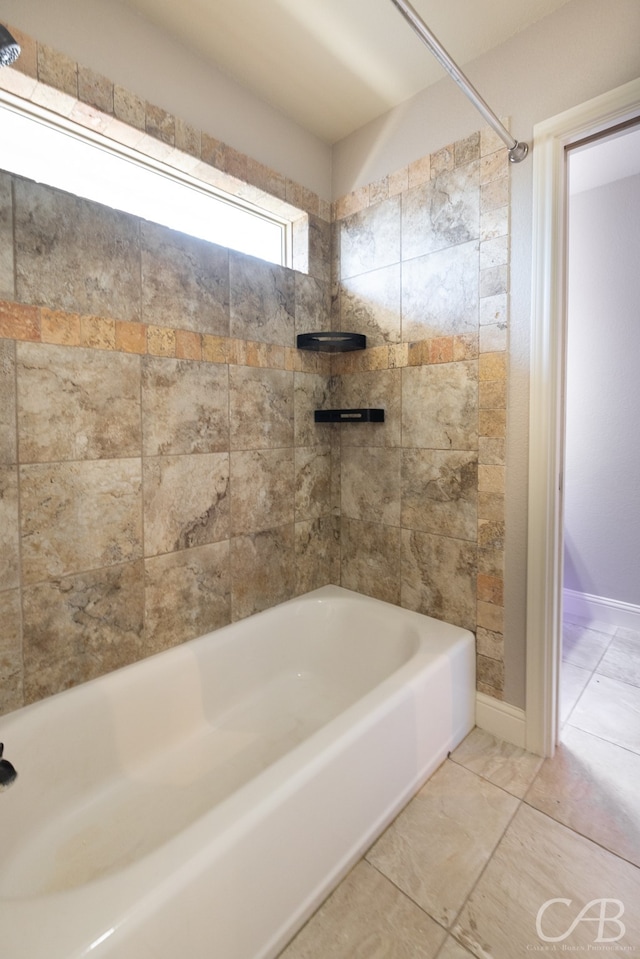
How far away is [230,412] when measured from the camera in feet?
6.10

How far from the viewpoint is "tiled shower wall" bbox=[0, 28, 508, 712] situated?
1.37 meters

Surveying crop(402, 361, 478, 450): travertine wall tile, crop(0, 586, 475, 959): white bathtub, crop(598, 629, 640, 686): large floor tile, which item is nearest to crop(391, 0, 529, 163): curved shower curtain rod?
crop(402, 361, 478, 450): travertine wall tile

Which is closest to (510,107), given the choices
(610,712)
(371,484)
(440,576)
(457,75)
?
(457,75)

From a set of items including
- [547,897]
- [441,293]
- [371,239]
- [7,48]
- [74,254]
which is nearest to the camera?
[7,48]

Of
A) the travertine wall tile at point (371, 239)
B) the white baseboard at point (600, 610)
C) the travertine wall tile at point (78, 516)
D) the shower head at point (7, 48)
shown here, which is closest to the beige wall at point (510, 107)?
the travertine wall tile at point (371, 239)

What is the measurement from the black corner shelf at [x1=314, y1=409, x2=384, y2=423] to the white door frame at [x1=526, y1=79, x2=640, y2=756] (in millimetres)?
Result: 659

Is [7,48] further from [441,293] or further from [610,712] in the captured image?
[610,712]

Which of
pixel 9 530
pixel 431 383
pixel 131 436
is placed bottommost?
pixel 9 530

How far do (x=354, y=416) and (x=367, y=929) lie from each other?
169cm

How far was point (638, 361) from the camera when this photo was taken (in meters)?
2.65

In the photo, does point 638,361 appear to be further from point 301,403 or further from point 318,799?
point 318,799

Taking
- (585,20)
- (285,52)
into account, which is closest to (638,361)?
(585,20)

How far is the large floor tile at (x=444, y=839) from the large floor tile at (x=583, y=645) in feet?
3.84

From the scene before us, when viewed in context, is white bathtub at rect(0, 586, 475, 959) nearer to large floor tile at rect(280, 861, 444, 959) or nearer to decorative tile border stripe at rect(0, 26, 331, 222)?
large floor tile at rect(280, 861, 444, 959)
